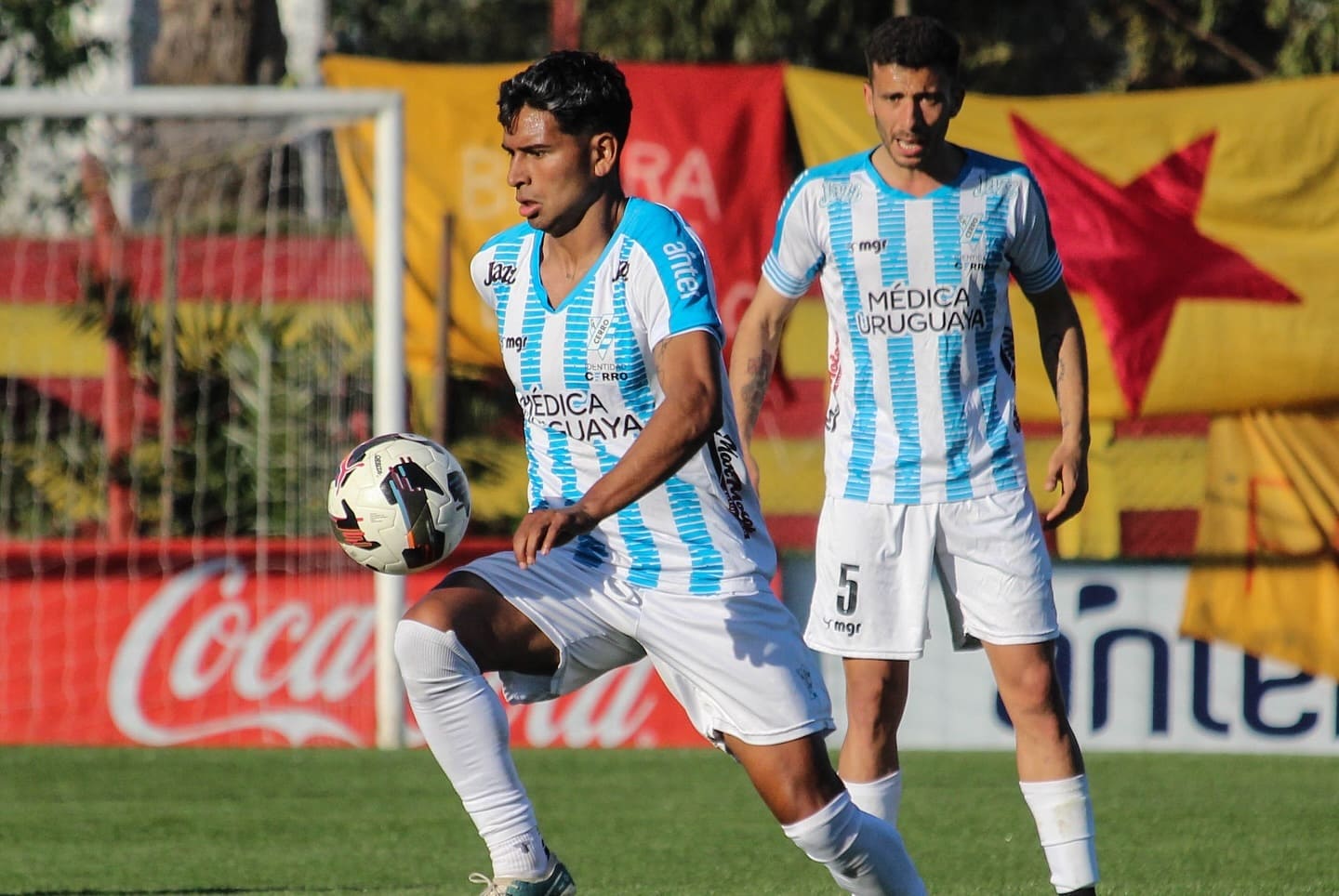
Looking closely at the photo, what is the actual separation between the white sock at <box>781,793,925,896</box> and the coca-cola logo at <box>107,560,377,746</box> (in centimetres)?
566

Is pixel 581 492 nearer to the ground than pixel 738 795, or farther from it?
farther from it

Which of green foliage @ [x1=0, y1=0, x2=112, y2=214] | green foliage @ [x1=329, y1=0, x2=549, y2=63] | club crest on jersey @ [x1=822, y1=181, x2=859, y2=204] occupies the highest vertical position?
green foliage @ [x1=329, y1=0, x2=549, y2=63]

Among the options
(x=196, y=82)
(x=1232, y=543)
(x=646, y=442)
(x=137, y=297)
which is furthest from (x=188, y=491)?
(x=646, y=442)

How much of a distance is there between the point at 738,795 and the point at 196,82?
26.8 ft

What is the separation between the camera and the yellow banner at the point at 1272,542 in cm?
977

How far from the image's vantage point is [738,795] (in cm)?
806

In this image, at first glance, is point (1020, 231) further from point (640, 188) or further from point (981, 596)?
point (640, 188)

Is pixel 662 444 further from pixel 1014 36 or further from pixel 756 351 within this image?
pixel 1014 36

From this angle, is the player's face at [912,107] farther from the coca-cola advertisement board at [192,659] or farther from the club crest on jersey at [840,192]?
the coca-cola advertisement board at [192,659]

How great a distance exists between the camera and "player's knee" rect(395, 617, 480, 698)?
415 centimetres

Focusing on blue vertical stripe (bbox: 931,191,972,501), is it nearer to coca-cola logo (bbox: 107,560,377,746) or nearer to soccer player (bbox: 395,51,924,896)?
soccer player (bbox: 395,51,924,896)

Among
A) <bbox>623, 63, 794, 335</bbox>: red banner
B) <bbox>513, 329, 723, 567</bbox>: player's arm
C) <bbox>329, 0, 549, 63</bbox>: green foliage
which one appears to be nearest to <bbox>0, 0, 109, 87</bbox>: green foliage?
<bbox>623, 63, 794, 335</bbox>: red banner

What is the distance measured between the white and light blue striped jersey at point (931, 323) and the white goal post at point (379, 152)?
454 cm

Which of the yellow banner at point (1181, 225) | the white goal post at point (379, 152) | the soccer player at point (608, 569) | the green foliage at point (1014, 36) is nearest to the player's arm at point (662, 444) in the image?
the soccer player at point (608, 569)
